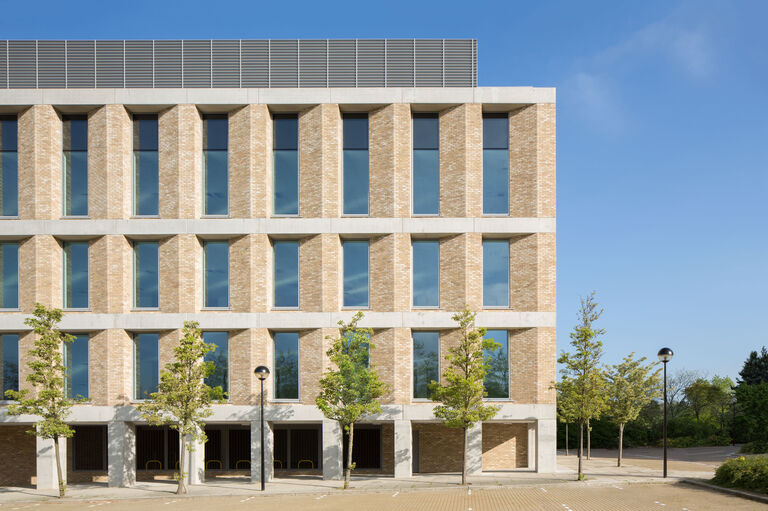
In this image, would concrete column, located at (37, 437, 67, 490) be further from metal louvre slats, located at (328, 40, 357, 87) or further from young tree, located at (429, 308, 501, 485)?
metal louvre slats, located at (328, 40, 357, 87)

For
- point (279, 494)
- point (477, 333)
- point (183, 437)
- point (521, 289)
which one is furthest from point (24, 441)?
point (521, 289)

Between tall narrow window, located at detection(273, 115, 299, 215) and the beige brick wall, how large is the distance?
1486 cm

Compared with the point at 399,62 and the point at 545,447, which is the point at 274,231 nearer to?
the point at 399,62

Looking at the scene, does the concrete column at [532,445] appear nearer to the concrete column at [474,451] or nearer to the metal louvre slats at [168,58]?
the concrete column at [474,451]

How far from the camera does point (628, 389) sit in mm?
29438

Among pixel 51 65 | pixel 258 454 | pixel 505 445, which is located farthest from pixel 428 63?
pixel 258 454

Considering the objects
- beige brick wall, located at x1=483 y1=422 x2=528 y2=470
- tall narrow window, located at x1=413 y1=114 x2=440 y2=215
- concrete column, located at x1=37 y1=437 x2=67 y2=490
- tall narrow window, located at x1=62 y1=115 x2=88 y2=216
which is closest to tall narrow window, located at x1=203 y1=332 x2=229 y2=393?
concrete column, located at x1=37 y1=437 x2=67 y2=490

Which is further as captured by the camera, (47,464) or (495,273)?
(495,273)

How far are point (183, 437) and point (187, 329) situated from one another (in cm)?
467

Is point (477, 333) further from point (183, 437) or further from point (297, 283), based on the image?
point (183, 437)

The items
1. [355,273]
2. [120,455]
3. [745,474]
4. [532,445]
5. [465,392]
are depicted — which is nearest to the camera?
[745,474]

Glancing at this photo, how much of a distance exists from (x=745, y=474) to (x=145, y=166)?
28727 mm

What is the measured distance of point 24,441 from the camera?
92.5 feet

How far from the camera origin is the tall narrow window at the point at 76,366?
2711 cm
